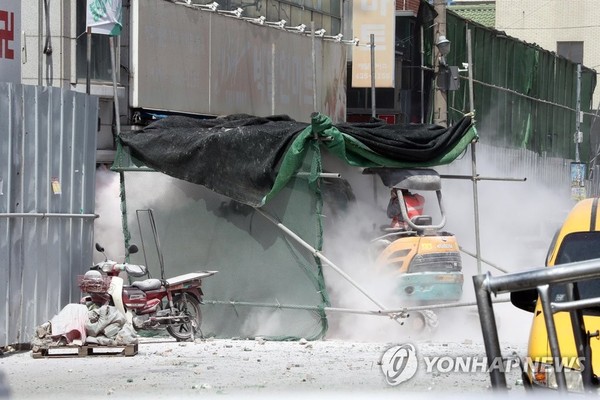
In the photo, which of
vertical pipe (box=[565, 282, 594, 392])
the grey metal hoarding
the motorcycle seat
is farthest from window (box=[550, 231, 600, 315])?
the grey metal hoarding

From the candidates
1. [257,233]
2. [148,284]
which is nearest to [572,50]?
[257,233]

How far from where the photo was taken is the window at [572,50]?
62.1 m

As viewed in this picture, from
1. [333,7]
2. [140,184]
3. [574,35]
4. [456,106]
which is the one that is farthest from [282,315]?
[574,35]

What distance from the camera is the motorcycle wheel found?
577 inches

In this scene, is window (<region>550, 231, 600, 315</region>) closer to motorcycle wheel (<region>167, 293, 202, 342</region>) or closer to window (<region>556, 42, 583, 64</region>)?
motorcycle wheel (<region>167, 293, 202, 342</region>)

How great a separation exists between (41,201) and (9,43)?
1776 mm

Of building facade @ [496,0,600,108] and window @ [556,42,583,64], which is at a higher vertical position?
building facade @ [496,0,600,108]

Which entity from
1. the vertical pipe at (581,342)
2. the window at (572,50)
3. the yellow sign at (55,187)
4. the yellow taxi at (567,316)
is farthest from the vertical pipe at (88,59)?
the window at (572,50)

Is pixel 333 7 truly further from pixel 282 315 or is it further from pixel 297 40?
pixel 282 315

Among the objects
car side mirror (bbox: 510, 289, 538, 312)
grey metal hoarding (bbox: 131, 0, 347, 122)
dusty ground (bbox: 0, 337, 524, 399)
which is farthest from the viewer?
grey metal hoarding (bbox: 131, 0, 347, 122)

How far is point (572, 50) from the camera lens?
62.4 metres

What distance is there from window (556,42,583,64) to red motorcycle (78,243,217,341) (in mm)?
50016

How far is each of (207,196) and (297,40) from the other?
1246cm

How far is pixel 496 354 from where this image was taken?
4.07 m
